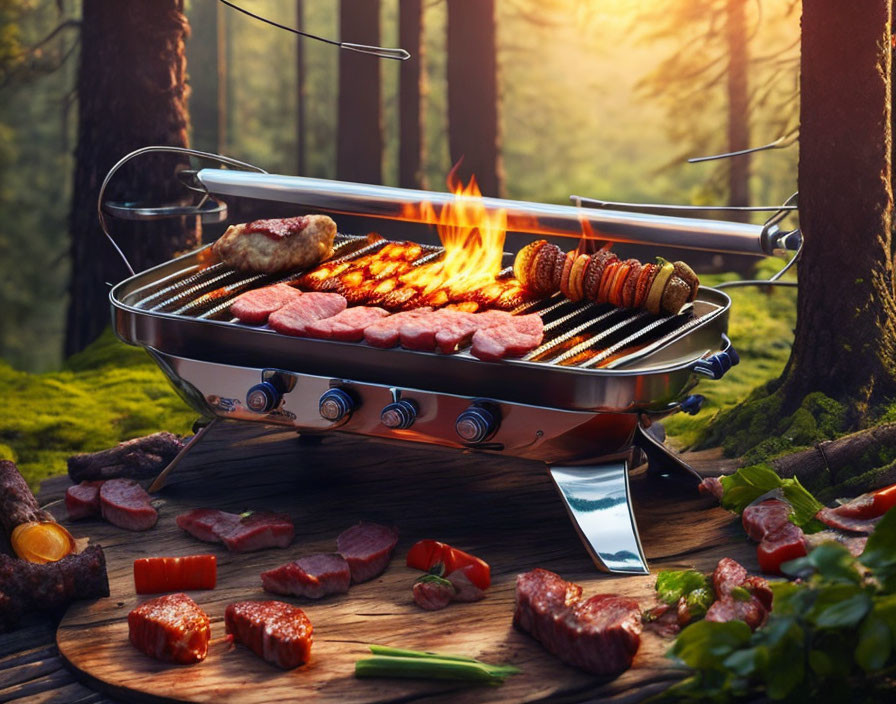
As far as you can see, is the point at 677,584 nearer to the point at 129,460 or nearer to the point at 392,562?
the point at 392,562

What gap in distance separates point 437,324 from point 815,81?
2198 millimetres

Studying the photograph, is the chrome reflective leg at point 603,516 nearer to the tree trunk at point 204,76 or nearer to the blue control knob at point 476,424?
the blue control knob at point 476,424

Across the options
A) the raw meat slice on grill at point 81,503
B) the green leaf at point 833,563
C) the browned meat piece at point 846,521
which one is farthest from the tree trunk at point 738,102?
the green leaf at point 833,563

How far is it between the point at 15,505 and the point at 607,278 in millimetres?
2400

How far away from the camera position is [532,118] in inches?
1399

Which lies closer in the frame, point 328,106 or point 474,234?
point 474,234

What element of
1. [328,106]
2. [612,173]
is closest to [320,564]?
[328,106]

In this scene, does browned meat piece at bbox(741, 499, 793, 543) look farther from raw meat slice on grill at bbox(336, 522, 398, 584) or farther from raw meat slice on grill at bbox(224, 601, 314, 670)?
raw meat slice on grill at bbox(224, 601, 314, 670)

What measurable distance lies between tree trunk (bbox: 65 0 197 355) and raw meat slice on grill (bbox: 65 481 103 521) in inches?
113

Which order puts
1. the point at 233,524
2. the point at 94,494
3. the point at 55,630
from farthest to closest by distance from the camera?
the point at 94,494
the point at 233,524
the point at 55,630

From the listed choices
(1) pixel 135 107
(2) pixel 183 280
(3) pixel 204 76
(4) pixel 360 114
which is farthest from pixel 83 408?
(3) pixel 204 76

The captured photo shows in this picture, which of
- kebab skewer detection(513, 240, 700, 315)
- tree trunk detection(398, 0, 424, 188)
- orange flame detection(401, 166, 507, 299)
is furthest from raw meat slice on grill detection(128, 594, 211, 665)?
tree trunk detection(398, 0, 424, 188)

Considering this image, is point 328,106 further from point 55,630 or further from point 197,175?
point 55,630

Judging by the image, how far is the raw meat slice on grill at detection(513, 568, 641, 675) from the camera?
11.1ft
